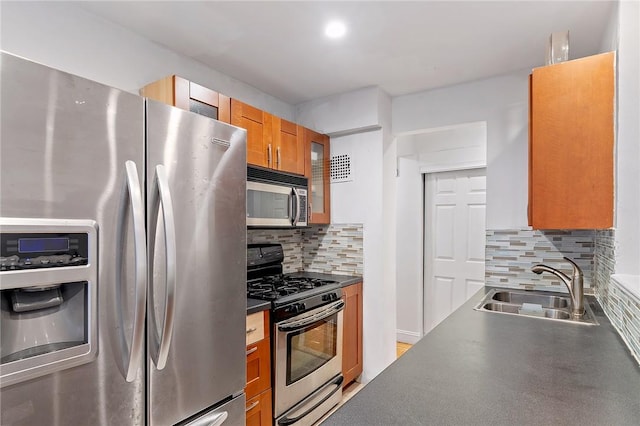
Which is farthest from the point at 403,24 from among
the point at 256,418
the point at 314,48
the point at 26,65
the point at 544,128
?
the point at 256,418

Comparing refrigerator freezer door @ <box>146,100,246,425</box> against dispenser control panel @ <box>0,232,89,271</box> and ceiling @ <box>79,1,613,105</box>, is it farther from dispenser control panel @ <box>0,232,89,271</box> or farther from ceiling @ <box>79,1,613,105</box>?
ceiling @ <box>79,1,613,105</box>

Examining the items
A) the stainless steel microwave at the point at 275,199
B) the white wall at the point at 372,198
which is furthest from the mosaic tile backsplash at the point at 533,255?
the stainless steel microwave at the point at 275,199

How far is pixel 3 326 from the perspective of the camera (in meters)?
0.95

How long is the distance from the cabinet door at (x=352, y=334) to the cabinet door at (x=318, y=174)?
68 cm

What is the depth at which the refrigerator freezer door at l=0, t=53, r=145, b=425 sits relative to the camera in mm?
954

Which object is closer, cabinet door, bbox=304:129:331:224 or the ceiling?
the ceiling

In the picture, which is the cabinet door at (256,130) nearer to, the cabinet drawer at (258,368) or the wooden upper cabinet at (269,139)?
the wooden upper cabinet at (269,139)

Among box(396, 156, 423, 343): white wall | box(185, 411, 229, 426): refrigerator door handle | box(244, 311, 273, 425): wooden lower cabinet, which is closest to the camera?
box(185, 411, 229, 426): refrigerator door handle

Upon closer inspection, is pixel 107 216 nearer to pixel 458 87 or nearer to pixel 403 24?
pixel 403 24

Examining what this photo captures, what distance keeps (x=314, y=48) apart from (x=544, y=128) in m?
1.39

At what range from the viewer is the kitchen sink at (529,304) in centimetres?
194

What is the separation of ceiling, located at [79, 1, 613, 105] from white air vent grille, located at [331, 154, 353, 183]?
67cm

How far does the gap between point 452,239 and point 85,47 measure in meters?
3.44

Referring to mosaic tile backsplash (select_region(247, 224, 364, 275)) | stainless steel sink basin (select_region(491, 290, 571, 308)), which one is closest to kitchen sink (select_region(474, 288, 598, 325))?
stainless steel sink basin (select_region(491, 290, 571, 308))
